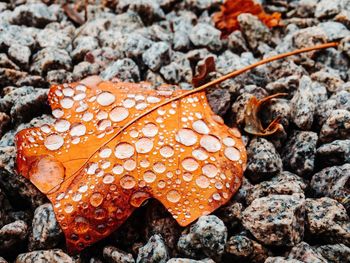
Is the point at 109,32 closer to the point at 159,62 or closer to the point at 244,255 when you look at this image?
the point at 159,62

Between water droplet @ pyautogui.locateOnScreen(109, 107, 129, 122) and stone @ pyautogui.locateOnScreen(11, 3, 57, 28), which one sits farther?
stone @ pyautogui.locateOnScreen(11, 3, 57, 28)

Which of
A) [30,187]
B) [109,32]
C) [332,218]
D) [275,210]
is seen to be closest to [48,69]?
[109,32]

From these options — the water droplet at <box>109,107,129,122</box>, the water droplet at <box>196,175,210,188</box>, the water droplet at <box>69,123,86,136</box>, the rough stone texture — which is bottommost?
the rough stone texture

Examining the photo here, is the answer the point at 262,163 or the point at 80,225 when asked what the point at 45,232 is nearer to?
the point at 80,225

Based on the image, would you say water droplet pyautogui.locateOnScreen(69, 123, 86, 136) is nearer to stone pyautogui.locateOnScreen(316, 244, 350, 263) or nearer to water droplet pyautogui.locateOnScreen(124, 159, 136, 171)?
water droplet pyautogui.locateOnScreen(124, 159, 136, 171)

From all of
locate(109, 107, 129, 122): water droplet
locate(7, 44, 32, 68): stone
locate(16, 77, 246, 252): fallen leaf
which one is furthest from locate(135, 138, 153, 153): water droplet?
locate(7, 44, 32, 68): stone

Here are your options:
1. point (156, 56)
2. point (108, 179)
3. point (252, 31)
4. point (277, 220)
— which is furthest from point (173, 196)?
point (252, 31)

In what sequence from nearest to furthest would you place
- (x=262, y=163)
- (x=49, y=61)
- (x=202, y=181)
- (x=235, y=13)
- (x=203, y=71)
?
(x=202, y=181)
(x=262, y=163)
(x=203, y=71)
(x=49, y=61)
(x=235, y=13)
